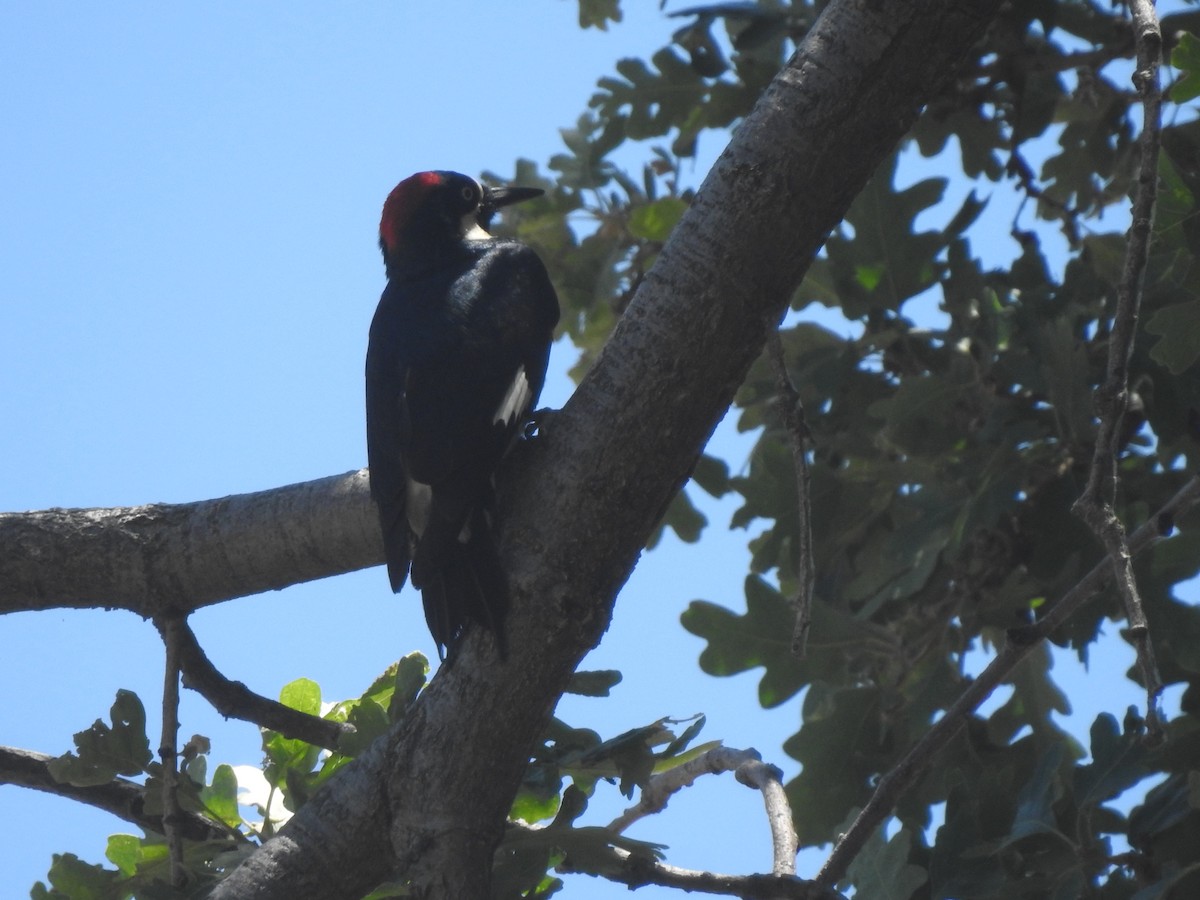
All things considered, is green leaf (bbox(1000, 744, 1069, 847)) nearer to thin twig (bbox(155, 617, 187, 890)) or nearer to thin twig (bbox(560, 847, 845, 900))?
thin twig (bbox(560, 847, 845, 900))

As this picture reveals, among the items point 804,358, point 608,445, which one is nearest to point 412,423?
point 608,445

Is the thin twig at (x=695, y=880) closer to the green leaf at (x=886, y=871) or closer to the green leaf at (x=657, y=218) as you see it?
the green leaf at (x=886, y=871)

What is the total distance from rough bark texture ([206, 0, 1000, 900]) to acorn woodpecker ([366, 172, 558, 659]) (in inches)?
4.4

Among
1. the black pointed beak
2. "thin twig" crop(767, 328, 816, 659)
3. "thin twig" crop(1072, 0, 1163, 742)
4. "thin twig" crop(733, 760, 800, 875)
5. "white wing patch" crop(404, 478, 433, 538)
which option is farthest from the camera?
the black pointed beak

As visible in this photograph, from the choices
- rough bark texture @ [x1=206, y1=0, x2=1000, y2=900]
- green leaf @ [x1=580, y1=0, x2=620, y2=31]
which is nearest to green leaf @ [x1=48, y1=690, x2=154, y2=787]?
rough bark texture @ [x1=206, y1=0, x2=1000, y2=900]

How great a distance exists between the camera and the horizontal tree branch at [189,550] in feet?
8.69

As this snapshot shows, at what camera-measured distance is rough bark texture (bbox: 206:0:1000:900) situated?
2.10m

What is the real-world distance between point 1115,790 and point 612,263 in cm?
224

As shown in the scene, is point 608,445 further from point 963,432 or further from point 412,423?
point 963,432

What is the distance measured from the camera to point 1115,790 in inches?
92.7

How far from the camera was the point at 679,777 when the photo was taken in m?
2.38

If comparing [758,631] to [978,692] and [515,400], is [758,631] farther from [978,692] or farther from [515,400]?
[978,692]

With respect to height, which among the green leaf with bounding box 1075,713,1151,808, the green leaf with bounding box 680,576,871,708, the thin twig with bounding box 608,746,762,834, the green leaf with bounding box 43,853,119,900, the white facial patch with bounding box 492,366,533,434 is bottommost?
the green leaf with bounding box 1075,713,1151,808

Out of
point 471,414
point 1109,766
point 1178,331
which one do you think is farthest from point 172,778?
point 1178,331
